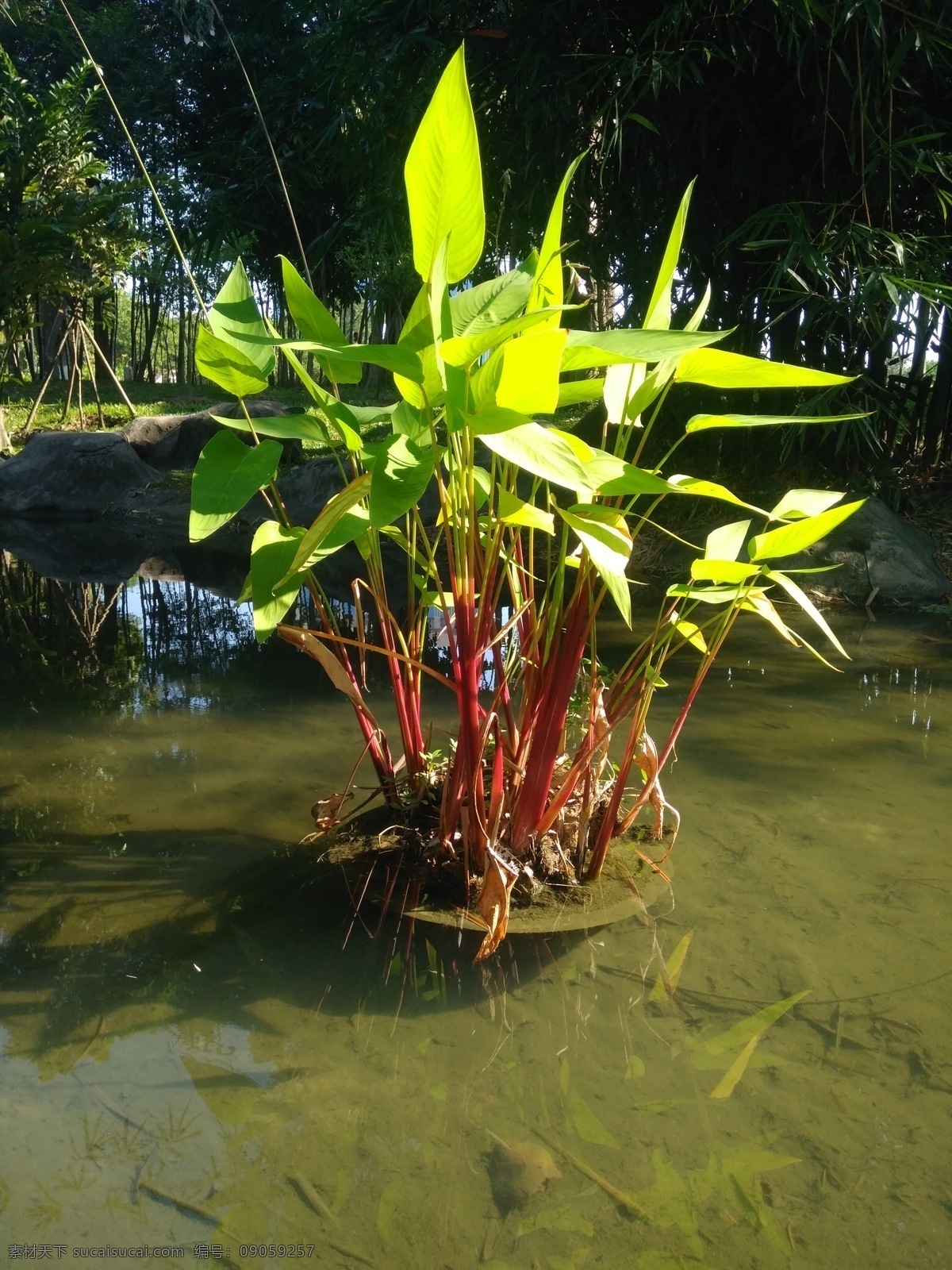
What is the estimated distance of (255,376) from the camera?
1.28m

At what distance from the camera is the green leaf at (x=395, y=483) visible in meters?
1.01

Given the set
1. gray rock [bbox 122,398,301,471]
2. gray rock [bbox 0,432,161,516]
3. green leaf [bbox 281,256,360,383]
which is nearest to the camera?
green leaf [bbox 281,256,360,383]

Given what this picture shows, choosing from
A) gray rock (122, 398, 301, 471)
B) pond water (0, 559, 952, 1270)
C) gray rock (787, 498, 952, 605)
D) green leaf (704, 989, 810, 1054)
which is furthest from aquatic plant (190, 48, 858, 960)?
gray rock (122, 398, 301, 471)

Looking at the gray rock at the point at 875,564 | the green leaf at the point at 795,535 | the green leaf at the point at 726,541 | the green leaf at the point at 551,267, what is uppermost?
the green leaf at the point at 551,267

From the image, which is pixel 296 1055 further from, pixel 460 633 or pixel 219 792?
pixel 219 792

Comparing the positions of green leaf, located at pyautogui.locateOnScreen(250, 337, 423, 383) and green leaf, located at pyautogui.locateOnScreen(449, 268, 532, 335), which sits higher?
green leaf, located at pyautogui.locateOnScreen(449, 268, 532, 335)

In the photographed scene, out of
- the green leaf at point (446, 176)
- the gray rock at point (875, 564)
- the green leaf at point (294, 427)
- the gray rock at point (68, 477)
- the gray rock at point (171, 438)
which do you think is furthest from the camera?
the gray rock at point (171, 438)

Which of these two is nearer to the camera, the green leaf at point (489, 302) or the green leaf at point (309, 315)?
the green leaf at point (489, 302)

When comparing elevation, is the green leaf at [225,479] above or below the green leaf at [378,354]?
below

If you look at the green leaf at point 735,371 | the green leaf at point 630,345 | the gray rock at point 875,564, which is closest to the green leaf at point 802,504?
the green leaf at point 735,371

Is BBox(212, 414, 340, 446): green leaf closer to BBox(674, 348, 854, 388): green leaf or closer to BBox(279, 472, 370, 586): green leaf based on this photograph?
BBox(279, 472, 370, 586): green leaf

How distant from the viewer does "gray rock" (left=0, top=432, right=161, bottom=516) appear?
6.07 m

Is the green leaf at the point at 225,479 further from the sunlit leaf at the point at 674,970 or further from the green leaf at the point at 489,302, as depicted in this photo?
the sunlit leaf at the point at 674,970

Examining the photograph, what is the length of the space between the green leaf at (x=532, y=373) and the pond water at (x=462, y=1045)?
2.26 ft
